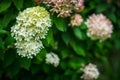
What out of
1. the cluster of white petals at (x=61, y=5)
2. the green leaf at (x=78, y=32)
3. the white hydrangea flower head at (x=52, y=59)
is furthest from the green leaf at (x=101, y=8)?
the cluster of white petals at (x=61, y=5)

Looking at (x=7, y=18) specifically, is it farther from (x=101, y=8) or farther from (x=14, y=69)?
(x=101, y=8)

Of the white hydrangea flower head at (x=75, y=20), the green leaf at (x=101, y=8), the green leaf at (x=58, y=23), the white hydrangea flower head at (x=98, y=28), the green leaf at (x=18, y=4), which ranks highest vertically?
the green leaf at (x=101, y=8)

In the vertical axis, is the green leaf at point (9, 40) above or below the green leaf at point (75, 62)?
below

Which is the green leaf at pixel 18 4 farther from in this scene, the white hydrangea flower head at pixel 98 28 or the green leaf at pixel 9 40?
the white hydrangea flower head at pixel 98 28

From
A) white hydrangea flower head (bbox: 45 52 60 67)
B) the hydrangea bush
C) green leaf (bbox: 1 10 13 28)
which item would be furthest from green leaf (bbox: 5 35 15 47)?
white hydrangea flower head (bbox: 45 52 60 67)

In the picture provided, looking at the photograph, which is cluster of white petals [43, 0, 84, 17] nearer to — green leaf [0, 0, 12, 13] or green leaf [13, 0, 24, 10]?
green leaf [13, 0, 24, 10]

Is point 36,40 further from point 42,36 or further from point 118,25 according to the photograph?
point 118,25

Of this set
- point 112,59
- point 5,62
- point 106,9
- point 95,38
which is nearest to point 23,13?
point 5,62
